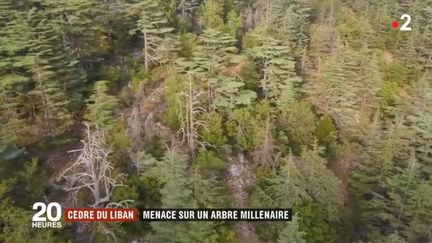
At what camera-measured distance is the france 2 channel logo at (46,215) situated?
23.5 meters

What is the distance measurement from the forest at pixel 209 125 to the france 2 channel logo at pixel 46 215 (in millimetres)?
632

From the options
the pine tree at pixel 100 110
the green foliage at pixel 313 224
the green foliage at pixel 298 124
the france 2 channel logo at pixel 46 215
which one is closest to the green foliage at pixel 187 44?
the pine tree at pixel 100 110

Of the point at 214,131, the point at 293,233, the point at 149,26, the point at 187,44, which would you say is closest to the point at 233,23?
the point at 187,44

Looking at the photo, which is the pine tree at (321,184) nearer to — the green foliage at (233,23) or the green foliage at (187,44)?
the green foliage at (187,44)

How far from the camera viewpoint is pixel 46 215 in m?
24.3

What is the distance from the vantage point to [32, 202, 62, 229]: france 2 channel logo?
23453 mm

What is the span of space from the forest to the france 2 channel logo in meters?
0.63

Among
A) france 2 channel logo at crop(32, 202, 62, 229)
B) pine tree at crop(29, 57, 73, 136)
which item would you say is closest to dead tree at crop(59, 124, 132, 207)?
france 2 channel logo at crop(32, 202, 62, 229)

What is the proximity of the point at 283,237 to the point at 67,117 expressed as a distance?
17871 millimetres

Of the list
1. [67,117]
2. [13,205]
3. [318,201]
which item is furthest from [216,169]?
[13,205]

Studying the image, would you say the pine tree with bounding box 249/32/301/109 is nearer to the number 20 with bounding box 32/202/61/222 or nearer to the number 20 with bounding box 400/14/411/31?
the number 20 with bounding box 400/14/411/31

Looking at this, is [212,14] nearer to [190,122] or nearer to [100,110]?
[190,122]

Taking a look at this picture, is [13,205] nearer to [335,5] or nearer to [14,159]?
[14,159]

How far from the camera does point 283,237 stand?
21.5 metres
